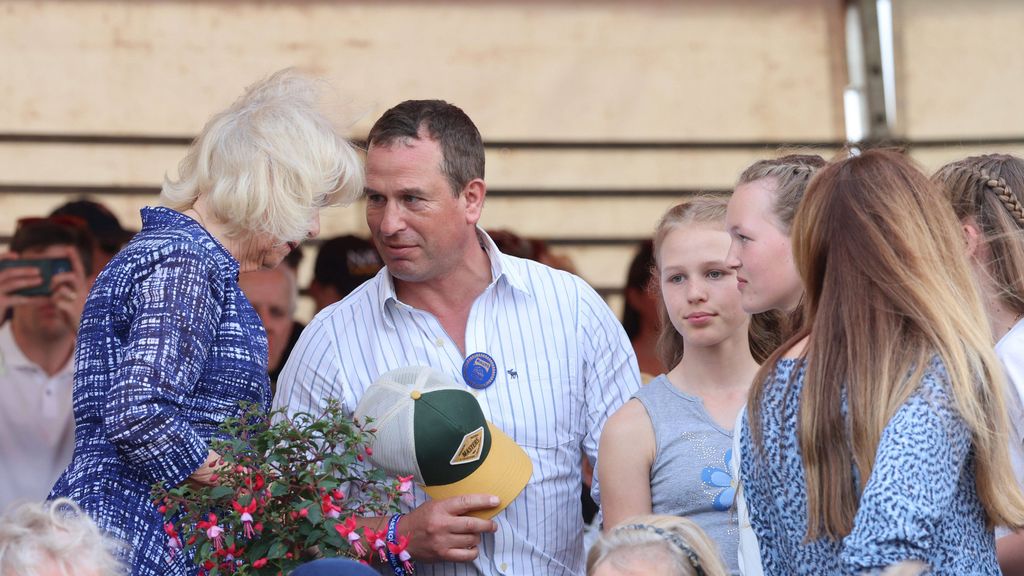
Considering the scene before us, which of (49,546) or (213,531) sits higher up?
(49,546)

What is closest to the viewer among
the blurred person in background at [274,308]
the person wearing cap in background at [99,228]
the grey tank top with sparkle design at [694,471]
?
the grey tank top with sparkle design at [694,471]

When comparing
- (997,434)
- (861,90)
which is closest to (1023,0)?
(861,90)

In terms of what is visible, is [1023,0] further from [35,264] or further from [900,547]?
[900,547]

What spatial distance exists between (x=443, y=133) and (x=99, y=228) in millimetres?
2458

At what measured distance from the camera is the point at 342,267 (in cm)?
538

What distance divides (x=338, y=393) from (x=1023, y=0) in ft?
15.5

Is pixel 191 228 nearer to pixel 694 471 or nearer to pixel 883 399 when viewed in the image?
pixel 694 471

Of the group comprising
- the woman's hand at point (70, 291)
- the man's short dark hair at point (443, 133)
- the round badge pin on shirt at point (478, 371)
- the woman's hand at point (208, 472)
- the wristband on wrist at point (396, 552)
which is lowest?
the wristband on wrist at point (396, 552)

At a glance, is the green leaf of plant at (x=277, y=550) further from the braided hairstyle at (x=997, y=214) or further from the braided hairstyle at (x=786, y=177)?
the braided hairstyle at (x=997, y=214)

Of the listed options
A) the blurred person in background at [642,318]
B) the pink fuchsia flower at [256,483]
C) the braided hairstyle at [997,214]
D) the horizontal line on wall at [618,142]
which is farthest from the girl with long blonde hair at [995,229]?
the horizontal line on wall at [618,142]

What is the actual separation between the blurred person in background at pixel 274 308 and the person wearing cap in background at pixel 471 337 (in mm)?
2064

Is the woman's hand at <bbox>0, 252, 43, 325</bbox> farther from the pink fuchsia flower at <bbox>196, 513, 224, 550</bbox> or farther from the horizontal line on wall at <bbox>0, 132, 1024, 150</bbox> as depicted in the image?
the pink fuchsia flower at <bbox>196, 513, 224, 550</bbox>

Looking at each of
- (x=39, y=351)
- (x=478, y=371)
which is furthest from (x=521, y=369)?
(x=39, y=351)

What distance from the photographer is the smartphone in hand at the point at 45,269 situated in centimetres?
492
